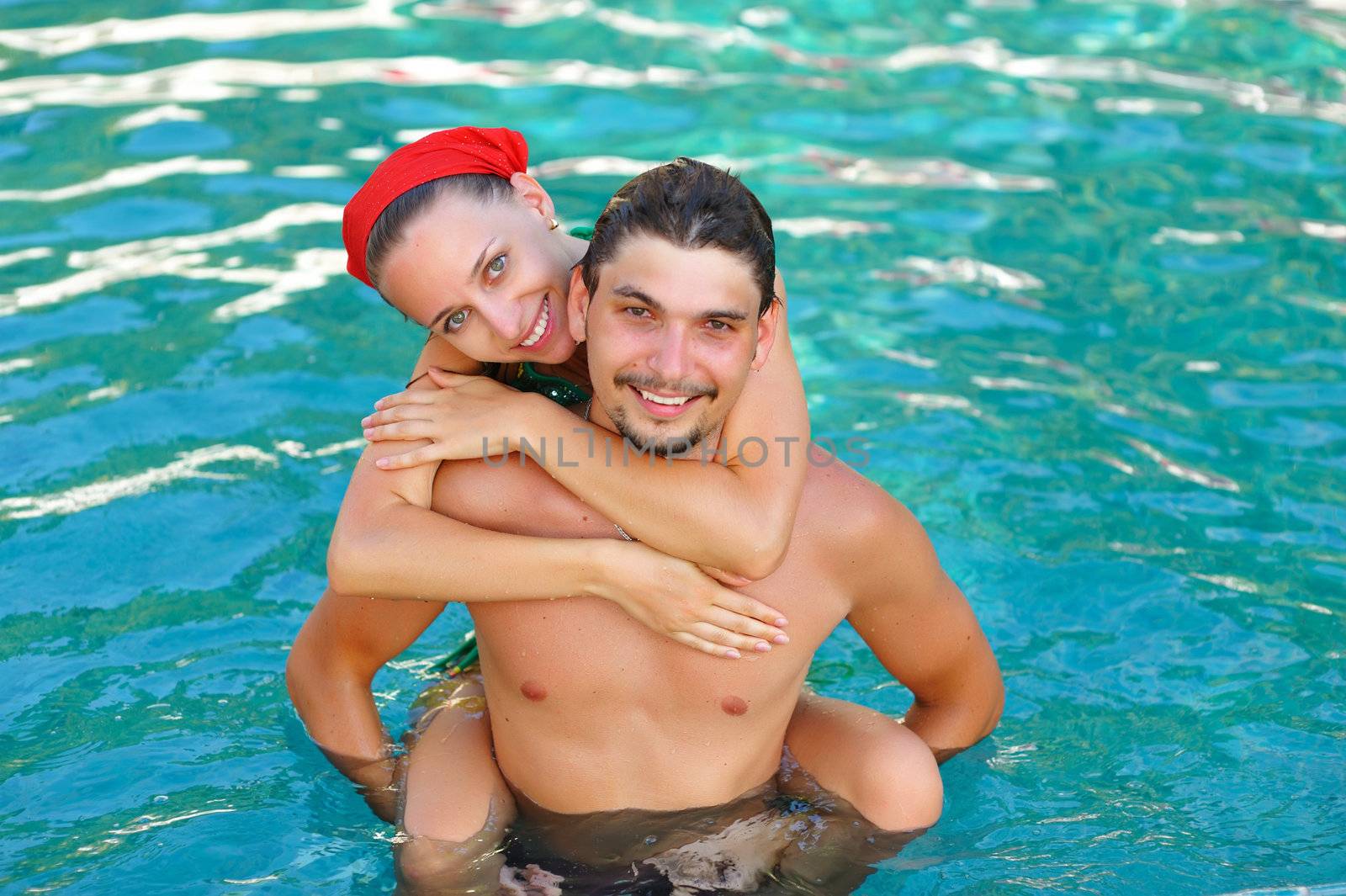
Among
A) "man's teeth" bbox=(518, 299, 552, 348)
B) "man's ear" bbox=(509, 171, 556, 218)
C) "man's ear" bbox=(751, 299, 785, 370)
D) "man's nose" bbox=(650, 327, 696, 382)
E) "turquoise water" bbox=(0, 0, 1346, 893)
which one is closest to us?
"man's nose" bbox=(650, 327, 696, 382)

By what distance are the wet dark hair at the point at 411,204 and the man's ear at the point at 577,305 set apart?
357mm

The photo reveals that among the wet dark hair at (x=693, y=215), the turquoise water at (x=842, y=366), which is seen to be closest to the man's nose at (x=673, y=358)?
the wet dark hair at (x=693, y=215)

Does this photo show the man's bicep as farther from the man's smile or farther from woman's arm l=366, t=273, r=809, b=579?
the man's smile

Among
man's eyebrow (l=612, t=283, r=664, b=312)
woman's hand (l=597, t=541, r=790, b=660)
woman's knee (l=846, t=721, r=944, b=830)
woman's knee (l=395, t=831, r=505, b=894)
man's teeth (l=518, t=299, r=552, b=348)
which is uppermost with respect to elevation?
man's eyebrow (l=612, t=283, r=664, b=312)

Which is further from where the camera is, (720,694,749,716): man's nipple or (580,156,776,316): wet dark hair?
(720,694,749,716): man's nipple

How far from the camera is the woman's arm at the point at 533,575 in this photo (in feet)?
10.8

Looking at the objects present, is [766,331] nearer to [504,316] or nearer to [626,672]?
[504,316]

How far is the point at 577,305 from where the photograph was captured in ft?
11.4

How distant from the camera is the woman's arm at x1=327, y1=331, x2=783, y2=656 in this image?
10.8ft

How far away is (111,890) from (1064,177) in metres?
6.08

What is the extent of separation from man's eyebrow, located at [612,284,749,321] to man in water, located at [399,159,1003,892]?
0.16 ft

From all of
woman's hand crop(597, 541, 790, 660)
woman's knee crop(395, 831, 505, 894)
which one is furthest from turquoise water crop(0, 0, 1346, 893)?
woman's hand crop(597, 541, 790, 660)

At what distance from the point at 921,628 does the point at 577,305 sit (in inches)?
47.2

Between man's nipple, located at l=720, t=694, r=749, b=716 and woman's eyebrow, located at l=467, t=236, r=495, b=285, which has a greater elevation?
woman's eyebrow, located at l=467, t=236, r=495, b=285
